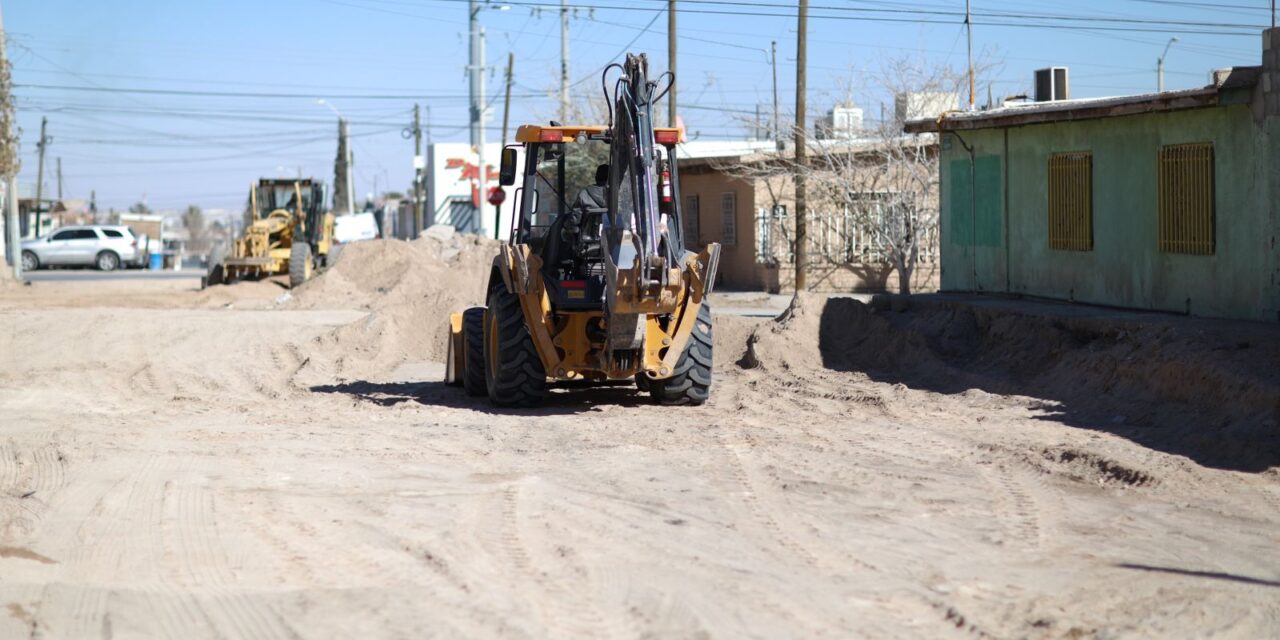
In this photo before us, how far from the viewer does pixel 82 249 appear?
1922 inches

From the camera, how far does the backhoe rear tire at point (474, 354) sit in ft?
47.9

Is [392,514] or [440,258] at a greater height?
[440,258]

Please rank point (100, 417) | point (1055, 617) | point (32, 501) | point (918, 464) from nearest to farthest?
point (1055, 617) → point (32, 501) → point (918, 464) → point (100, 417)

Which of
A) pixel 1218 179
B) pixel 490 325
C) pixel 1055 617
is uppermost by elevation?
pixel 1218 179

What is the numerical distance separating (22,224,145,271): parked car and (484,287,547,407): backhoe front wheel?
130ft

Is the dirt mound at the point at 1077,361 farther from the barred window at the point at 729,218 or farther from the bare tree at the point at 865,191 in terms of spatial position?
Answer: the barred window at the point at 729,218

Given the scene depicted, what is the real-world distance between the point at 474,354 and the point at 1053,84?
11.6 meters

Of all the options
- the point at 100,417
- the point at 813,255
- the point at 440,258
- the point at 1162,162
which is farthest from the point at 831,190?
the point at 100,417

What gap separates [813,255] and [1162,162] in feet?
48.6

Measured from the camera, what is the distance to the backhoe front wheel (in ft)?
43.8

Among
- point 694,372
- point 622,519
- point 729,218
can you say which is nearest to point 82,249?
point 729,218

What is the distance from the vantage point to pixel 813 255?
30.1 m

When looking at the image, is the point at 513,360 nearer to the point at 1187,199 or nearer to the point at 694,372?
the point at 694,372

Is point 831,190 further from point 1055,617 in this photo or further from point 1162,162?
point 1055,617
